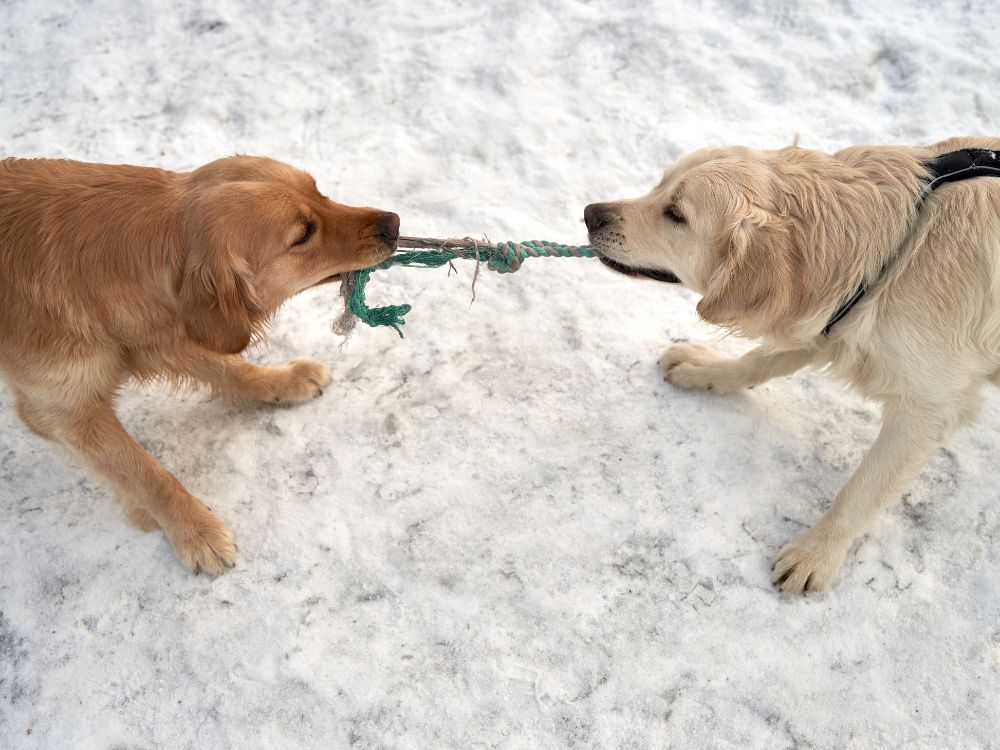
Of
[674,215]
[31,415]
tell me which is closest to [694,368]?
[674,215]

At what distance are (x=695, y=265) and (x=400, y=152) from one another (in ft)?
7.94

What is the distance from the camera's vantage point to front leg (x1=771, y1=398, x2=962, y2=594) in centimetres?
258

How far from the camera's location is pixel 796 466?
3.20m

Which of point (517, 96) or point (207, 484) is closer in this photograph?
point (207, 484)

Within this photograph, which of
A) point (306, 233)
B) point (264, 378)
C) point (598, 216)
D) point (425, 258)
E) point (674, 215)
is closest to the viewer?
point (306, 233)

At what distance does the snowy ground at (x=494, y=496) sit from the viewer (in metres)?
2.56

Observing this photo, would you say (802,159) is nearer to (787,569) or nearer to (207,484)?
(787,569)

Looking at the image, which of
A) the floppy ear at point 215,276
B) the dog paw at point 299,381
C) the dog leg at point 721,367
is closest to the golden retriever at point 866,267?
the dog leg at point 721,367

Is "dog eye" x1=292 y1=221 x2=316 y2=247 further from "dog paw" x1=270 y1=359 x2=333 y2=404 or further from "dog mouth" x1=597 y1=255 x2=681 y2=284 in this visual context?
Result: "dog mouth" x1=597 y1=255 x2=681 y2=284

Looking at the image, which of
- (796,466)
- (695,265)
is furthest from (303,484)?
(796,466)

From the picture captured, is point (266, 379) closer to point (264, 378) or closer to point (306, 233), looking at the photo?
point (264, 378)

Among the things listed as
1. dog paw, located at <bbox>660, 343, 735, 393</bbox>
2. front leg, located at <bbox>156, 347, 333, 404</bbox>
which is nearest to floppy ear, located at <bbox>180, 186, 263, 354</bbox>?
front leg, located at <bbox>156, 347, 333, 404</bbox>

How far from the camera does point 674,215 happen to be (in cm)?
271

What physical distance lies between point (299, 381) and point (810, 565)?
2.33 meters
